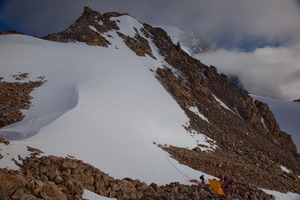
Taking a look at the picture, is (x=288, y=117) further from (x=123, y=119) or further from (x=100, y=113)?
(x=100, y=113)

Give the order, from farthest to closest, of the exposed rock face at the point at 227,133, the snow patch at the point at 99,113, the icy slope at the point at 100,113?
the exposed rock face at the point at 227,133 < the icy slope at the point at 100,113 < the snow patch at the point at 99,113

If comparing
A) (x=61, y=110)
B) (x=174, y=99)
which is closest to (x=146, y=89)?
(x=174, y=99)

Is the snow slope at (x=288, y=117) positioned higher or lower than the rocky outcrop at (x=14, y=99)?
higher

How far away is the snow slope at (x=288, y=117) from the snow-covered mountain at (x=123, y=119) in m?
33.6

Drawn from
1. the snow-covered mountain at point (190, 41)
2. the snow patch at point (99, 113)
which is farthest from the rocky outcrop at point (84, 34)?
the snow-covered mountain at point (190, 41)

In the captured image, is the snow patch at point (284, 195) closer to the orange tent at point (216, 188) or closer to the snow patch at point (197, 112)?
the orange tent at point (216, 188)

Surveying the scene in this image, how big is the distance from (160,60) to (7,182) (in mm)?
34227

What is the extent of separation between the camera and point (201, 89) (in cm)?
3141

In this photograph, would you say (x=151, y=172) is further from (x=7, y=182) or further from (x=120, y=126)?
(x=7, y=182)

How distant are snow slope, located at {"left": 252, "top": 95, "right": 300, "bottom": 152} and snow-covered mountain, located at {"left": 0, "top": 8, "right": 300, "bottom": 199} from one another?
33.6 metres

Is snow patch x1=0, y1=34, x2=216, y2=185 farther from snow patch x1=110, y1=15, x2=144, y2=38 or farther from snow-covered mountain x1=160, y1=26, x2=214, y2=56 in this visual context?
snow-covered mountain x1=160, y1=26, x2=214, y2=56

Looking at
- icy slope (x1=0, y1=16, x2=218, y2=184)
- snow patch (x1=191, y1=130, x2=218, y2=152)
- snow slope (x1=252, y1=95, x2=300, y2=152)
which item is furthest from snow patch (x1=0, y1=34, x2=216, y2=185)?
snow slope (x1=252, y1=95, x2=300, y2=152)

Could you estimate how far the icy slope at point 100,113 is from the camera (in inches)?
327

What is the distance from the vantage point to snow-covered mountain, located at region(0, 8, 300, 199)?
8.68 meters
